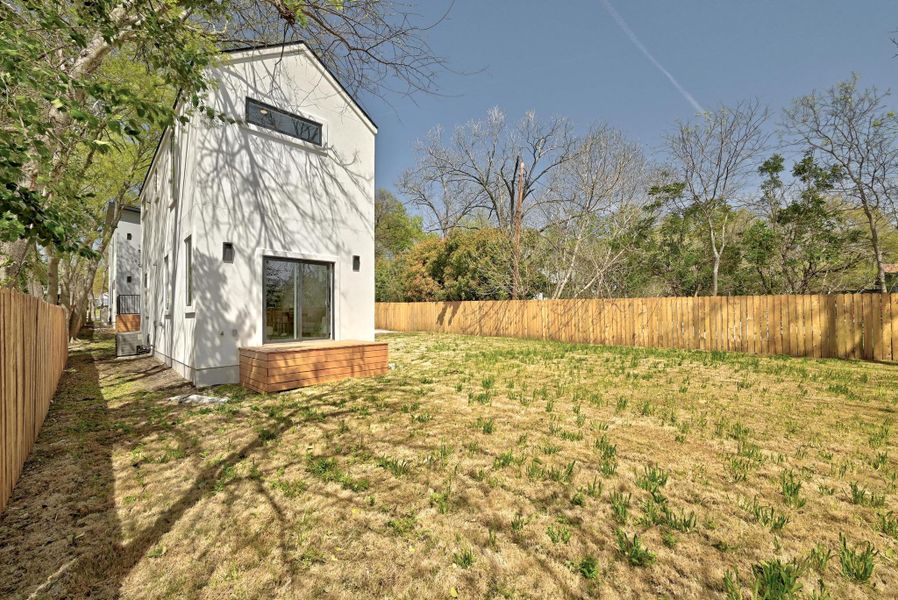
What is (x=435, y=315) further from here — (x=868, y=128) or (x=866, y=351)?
(x=868, y=128)

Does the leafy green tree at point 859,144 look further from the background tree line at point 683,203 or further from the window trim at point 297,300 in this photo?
the window trim at point 297,300

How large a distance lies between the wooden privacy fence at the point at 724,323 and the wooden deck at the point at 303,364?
911cm

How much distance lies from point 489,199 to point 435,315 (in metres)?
6.79

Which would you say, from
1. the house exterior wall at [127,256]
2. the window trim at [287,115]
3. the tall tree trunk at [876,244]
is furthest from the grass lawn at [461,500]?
the house exterior wall at [127,256]

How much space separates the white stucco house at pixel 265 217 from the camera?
636 centimetres

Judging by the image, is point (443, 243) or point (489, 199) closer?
point (489, 199)

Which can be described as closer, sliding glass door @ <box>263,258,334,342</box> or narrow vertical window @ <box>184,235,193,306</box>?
narrow vertical window @ <box>184,235,193,306</box>

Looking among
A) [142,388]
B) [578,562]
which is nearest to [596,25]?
[578,562]

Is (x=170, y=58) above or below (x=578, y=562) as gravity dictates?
above

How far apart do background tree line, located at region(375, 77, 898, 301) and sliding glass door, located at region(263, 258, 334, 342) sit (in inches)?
400

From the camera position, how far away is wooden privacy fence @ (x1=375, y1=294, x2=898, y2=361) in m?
8.74

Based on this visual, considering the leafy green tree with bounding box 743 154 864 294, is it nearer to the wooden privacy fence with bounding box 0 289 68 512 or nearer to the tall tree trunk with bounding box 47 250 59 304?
the wooden privacy fence with bounding box 0 289 68 512

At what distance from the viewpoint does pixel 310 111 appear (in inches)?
302

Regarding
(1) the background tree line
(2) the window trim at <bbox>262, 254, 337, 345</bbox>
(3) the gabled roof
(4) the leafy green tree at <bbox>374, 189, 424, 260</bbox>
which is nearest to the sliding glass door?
(2) the window trim at <bbox>262, 254, 337, 345</bbox>
